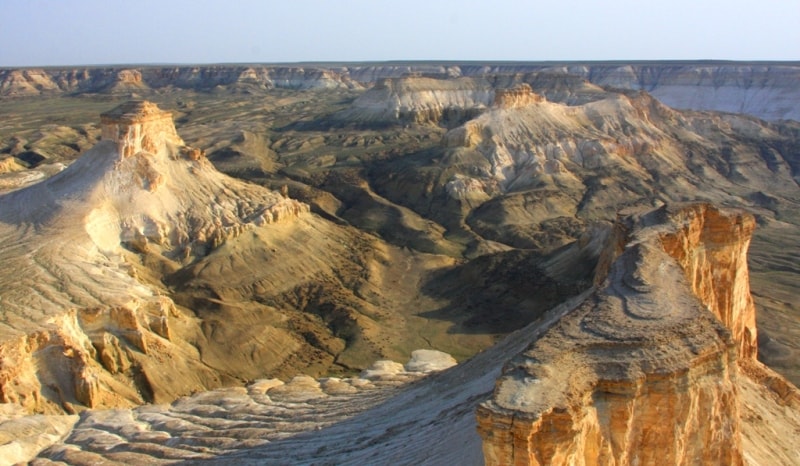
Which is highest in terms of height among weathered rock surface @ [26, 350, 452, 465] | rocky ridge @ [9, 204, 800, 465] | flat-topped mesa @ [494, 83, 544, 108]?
flat-topped mesa @ [494, 83, 544, 108]

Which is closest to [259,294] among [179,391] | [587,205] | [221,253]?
[221,253]

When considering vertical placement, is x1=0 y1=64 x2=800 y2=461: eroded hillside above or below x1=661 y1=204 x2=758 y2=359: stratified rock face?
below

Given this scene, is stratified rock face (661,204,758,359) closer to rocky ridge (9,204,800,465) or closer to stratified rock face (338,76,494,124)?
rocky ridge (9,204,800,465)

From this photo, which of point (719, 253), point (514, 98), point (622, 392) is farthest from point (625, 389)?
point (514, 98)

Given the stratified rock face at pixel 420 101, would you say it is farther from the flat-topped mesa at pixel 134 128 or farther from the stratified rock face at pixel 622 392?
the stratified rock face at pixel 622 392

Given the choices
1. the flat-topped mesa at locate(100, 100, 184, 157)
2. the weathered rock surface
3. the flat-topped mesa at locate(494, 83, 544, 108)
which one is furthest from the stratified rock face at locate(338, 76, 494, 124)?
the weathered rock surface

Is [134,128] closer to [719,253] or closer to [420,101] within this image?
[719,253]
